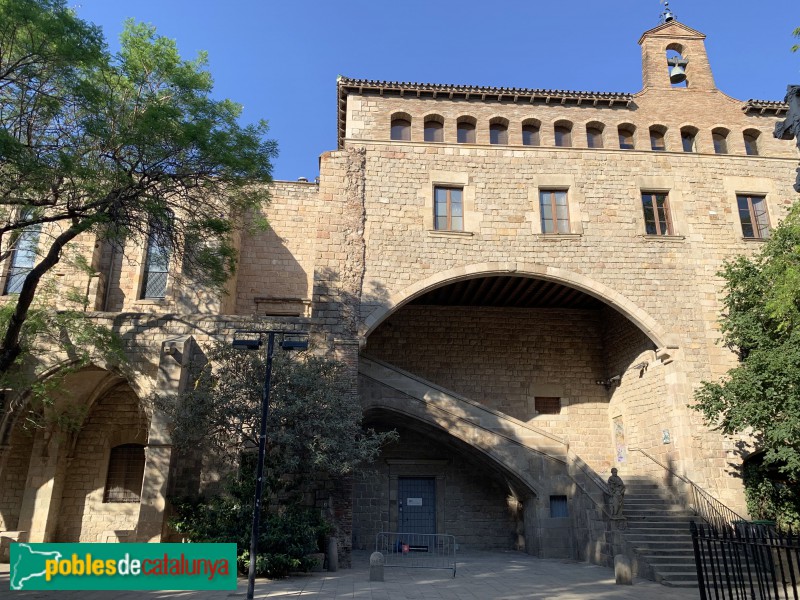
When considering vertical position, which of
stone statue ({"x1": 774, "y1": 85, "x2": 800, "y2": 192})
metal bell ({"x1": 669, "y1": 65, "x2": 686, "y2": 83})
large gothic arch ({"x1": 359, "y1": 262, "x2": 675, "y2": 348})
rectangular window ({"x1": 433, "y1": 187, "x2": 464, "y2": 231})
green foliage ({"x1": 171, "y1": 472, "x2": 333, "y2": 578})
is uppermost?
metal bell ({"x1": 669, "y1": 65, "x2": 686, "y2": 83})

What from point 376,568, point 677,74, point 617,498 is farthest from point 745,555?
point 677,74

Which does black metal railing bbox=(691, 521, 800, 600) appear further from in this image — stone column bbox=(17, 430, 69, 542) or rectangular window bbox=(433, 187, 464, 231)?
stone column bbox=(17, 430, 69, 542)

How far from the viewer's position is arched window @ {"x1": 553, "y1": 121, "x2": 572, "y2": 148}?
693 inches

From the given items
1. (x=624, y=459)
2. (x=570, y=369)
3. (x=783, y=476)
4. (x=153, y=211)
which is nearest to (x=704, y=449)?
(x=783, y=476)

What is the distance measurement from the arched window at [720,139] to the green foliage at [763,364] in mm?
4026

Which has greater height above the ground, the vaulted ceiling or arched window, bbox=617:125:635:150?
arched window, bbox=617:125:635:150

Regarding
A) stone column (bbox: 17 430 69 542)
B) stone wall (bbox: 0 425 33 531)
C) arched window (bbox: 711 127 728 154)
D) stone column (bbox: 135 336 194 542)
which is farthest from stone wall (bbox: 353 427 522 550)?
arched window (bbox: 711 127 728 154)

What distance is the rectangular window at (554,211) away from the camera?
54.2 ft

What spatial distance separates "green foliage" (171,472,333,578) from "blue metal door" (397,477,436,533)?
5336mm

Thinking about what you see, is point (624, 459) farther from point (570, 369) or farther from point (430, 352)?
point (430, 352)

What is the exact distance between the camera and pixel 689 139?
17.8m

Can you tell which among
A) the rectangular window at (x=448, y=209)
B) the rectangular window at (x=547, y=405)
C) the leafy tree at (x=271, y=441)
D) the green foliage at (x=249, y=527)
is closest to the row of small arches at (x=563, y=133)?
the rectangular window at (x=448, y=209)

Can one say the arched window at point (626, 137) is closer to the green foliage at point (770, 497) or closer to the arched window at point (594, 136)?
the arched window at point (594, 136)

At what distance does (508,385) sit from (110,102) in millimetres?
13153
